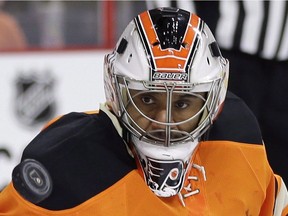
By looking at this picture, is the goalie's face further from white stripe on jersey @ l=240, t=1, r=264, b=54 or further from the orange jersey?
white stripe on jersey @ l=240, t=1, r=264, b=54

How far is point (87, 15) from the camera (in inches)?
146

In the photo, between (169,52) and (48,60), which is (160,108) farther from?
(48,60)

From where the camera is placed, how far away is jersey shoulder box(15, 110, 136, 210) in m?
1.83

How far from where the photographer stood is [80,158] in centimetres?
187

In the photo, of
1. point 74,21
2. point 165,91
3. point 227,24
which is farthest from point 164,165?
point 74,21

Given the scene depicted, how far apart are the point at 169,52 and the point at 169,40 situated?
29 mm

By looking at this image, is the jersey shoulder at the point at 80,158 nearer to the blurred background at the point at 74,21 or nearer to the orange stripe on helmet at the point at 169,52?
the orange stripe on helmet at the point at 169,52

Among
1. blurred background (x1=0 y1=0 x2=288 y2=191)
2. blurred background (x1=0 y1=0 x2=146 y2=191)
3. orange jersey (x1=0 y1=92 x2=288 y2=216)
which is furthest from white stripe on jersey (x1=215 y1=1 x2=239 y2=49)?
orange jersey (x1=0 y1=92 x2=288 y2=216)

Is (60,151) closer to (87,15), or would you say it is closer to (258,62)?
(258,62)

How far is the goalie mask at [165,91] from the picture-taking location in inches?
71.9

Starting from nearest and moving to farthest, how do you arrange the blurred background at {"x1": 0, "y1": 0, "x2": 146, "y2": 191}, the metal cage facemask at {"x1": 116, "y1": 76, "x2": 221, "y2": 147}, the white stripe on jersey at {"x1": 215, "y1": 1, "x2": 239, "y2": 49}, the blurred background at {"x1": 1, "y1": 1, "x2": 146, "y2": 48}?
the metal cage facemask at {"x1": 116, "y1": 76, "x2": 221, "y2": 147} → the white stripe on jersey at {"x1": 215, "y1": 1, "x2": 239, "y2": 49} → the blurred background at {"x1": 0, "y1": 0, "x2": 146, "y2": 191} → the blurred background at {"x1": 1, "y1": 1, "x2": 146, "y2": 48}

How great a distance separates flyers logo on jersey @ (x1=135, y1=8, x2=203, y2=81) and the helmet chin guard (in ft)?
0.46

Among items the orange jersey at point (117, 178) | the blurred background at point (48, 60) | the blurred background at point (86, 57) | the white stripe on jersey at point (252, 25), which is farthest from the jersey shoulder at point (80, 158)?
the blurred background at point (48, 60)

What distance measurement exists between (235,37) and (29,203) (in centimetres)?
137
